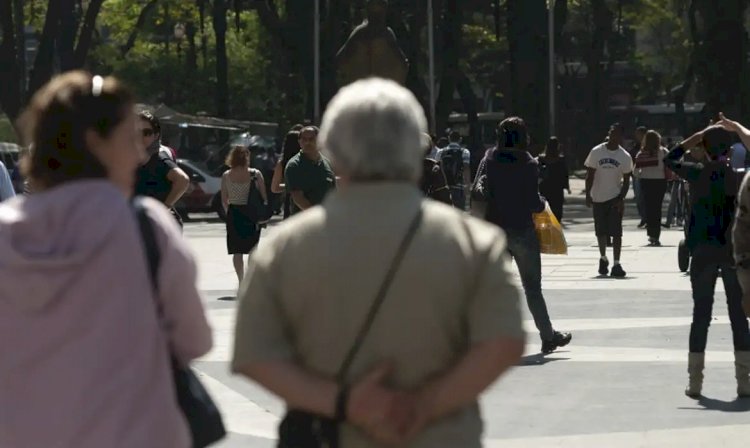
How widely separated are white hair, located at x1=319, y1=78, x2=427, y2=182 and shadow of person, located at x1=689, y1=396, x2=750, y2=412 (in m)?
6.68

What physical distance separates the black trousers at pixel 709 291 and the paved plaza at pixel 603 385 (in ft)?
1.10

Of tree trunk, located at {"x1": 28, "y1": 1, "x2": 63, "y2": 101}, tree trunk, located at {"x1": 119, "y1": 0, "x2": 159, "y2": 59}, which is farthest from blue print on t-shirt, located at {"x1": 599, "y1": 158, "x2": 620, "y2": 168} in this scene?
tree trunk, located at {"x1": 119, "y1": 0, "x2": 159, "y2": 59}

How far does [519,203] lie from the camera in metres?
13.3

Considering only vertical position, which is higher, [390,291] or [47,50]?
[390,291]

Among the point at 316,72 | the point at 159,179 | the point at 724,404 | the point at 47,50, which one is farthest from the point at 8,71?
the point at 724,404

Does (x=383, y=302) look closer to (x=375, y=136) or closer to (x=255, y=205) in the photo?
(x=375, y=136)

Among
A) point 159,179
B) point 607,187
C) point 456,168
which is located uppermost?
point 159,179

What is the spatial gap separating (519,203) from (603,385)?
226 centimetres

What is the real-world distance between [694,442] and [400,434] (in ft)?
17.9

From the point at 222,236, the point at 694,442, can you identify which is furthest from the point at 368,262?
the point at 222,236

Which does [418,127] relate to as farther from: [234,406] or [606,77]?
[606,77]

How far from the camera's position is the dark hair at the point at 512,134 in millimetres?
13273

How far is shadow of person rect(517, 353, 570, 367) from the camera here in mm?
12594

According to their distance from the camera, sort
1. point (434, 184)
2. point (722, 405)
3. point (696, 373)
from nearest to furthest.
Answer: point (722, 405)
point (696, 373)
point (434, 184)
